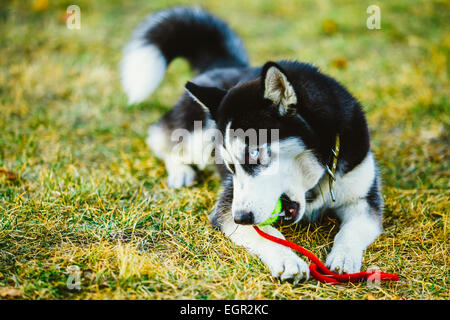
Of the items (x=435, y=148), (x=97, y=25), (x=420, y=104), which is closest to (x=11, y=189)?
(x=435, y=148)

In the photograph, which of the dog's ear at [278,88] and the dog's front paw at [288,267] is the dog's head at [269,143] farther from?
the dog's front paw at [288,267]

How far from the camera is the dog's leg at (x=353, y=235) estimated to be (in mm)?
2111

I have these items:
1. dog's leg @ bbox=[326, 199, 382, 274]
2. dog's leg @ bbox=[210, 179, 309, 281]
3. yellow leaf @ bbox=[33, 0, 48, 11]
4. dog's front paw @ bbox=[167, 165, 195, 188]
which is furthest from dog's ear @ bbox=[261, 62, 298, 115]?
yellow leaf @ bbox=[33, 0, 48, 11]

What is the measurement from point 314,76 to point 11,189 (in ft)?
7.18

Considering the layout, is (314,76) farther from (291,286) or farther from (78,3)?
(78,3)

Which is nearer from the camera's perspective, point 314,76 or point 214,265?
point 214,265

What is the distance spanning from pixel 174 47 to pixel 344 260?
106 inches

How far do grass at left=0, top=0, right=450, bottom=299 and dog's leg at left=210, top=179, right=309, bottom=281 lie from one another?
0.05 meters

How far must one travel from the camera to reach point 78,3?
24.8 ft

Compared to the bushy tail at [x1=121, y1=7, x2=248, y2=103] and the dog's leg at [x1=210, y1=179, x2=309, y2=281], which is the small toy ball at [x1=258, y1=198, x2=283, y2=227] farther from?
the bushy tail at [x1=121, y1=7, x2=248, y2=103]

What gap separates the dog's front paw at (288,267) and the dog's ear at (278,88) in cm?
78

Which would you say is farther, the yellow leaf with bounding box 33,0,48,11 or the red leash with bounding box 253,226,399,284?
the yellow leaf with bounding box 33,0,48,11

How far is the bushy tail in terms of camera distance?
3.71 metres

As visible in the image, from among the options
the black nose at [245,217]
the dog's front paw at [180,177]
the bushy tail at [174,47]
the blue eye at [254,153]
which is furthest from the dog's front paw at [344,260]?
the bushy tail at [174,47]
